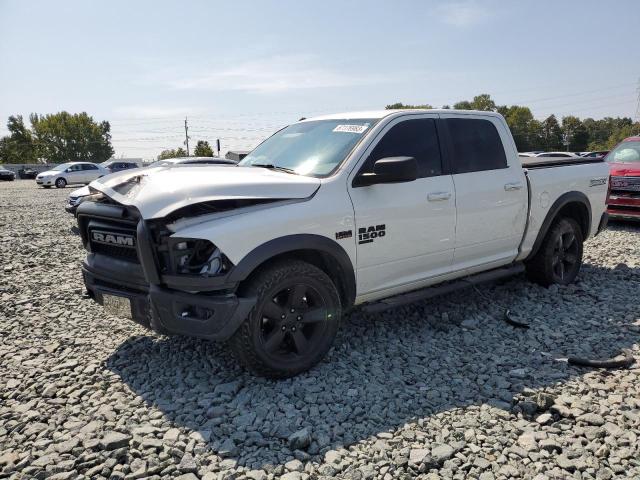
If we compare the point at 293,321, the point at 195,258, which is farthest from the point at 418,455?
the point at 195,258

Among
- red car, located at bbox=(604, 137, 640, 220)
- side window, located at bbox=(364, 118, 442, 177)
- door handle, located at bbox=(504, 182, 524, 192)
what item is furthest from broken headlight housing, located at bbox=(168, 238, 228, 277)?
red car, located at bbox=(604, 137, 640, 220)

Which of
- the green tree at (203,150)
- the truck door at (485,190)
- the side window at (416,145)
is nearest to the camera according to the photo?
the side window at (416,145)

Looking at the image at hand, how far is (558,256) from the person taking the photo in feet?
18.6

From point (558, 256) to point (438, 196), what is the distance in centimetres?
237

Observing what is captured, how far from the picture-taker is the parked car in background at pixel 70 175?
96.1 feet

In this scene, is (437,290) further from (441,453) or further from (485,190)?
(441,453)

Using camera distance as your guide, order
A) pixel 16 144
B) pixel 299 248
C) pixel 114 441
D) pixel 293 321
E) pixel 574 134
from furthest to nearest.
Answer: pixel 574 134 < pixel 16 144 < pixel 293 321 < pixel 299 248 < pixel 114 441

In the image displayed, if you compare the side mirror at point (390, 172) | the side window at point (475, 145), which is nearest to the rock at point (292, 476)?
the side mirror at point (390, 172)

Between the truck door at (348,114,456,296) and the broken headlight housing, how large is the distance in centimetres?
109

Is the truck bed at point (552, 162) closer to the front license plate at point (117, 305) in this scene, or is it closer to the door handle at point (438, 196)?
the door handle at point (438, 196)

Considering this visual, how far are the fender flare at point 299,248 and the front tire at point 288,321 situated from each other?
0.14 metres

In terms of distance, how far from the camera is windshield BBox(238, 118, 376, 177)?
3920 millimetres

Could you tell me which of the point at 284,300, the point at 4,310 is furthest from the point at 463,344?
the point at 4,310

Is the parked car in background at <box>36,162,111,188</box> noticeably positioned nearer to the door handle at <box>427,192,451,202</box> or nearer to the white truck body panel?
the white truck body panel
